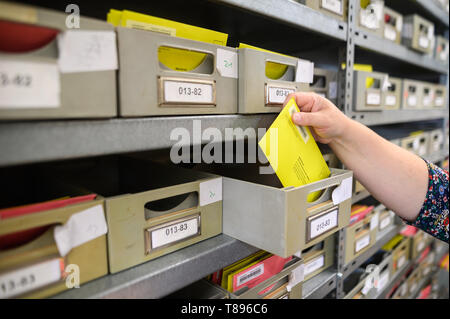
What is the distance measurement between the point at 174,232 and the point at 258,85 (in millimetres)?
338

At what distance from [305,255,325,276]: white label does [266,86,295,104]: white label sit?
1.78 feet

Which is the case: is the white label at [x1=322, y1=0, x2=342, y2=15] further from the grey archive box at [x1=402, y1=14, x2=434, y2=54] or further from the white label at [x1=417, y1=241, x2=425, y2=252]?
the white label at [x1=417, y1=241, x2=425, y2=252]

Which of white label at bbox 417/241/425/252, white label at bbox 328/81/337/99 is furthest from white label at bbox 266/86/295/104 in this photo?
white label at bbox 417/241/425/252

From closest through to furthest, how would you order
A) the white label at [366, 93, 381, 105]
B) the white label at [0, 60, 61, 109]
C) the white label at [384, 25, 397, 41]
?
the white label at [0, 60, 61, 109] < the white label at [366, 93, 381, 105] < the white label at [384, 25, 397, 41]

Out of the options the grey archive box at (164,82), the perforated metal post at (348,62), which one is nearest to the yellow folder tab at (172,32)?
the grey archive box at (164,82)

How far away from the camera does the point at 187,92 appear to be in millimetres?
513

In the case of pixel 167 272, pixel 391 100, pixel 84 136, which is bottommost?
pixel 167 272

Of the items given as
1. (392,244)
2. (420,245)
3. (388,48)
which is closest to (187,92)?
(388,48)

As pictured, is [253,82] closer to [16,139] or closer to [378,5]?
[16,139]

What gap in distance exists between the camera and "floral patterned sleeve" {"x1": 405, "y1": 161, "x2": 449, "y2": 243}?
2.82ft

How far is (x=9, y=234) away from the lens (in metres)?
0.40

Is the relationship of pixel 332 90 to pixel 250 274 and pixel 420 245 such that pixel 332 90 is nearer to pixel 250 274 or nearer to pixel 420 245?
pixel 250 274
